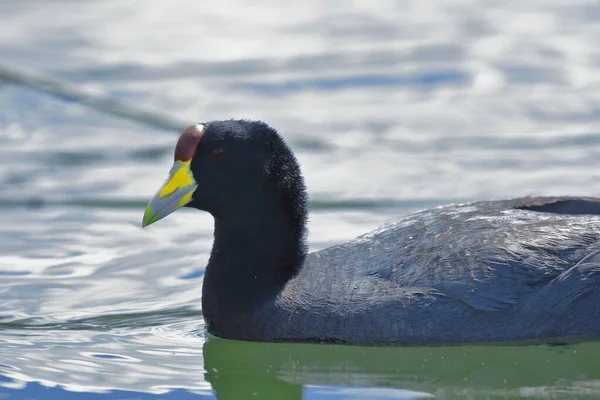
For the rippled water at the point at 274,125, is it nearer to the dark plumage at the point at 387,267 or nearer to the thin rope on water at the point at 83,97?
the thin rope on water at the point at 83,97

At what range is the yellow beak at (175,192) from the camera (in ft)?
23.5

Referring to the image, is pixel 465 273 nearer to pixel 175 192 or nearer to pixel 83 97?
pixel 175 192

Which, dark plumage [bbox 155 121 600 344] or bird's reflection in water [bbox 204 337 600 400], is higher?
dark plumage [bbox 155 121 600 344]

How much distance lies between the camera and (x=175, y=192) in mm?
7211

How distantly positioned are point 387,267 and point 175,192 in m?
1.26

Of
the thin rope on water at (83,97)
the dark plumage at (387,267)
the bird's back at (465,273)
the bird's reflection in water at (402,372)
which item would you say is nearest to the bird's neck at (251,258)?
the dark plumage at (387,267)

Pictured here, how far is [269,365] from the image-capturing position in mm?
6898

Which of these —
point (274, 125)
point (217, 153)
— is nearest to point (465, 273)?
point (217, 153)

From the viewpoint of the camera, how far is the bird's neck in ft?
23.5

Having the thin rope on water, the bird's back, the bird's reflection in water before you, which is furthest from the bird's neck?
the thin rope on water

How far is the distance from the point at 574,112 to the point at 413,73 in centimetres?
210

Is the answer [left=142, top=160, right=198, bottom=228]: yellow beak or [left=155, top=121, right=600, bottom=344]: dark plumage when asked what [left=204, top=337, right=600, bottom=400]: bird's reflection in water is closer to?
[left=155, top=121, right=600, bottom=344]: dark plumage

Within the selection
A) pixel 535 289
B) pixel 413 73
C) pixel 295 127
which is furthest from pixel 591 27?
pixel 535 289

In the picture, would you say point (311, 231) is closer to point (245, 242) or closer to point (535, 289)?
point (245, 242)
